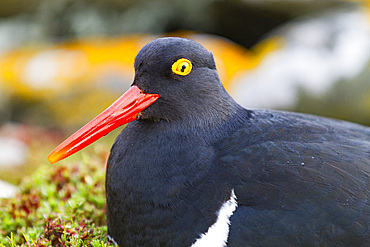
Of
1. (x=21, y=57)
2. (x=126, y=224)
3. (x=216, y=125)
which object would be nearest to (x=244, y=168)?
(x=216, y=125)

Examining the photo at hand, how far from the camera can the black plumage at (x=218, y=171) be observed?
254 cm

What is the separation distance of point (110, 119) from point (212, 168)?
75 centimetres

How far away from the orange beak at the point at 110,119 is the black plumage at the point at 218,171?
0.20ft

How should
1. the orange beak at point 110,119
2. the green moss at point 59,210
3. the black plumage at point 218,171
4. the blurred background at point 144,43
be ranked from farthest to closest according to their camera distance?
the blurred background at point 144,43
the green moss at point 59,210
the orange beak at point 110,119
the black plumage at point 218,171

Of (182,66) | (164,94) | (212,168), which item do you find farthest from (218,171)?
(182,66)

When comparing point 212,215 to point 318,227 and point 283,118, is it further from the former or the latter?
point 283,118

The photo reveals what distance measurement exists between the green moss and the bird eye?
131 cm

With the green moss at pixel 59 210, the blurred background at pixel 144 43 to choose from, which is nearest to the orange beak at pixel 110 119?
the green moss at pixel 59 210

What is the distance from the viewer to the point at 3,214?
3684 millimetres

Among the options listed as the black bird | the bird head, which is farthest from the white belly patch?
the bird head

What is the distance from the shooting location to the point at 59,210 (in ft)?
11.6

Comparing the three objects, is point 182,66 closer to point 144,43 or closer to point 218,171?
point 218,171

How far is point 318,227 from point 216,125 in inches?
37.4

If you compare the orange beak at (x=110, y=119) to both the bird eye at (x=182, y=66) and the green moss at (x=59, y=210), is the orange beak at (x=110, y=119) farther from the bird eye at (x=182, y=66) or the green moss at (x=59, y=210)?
the green moss at (x=59, y=210)
